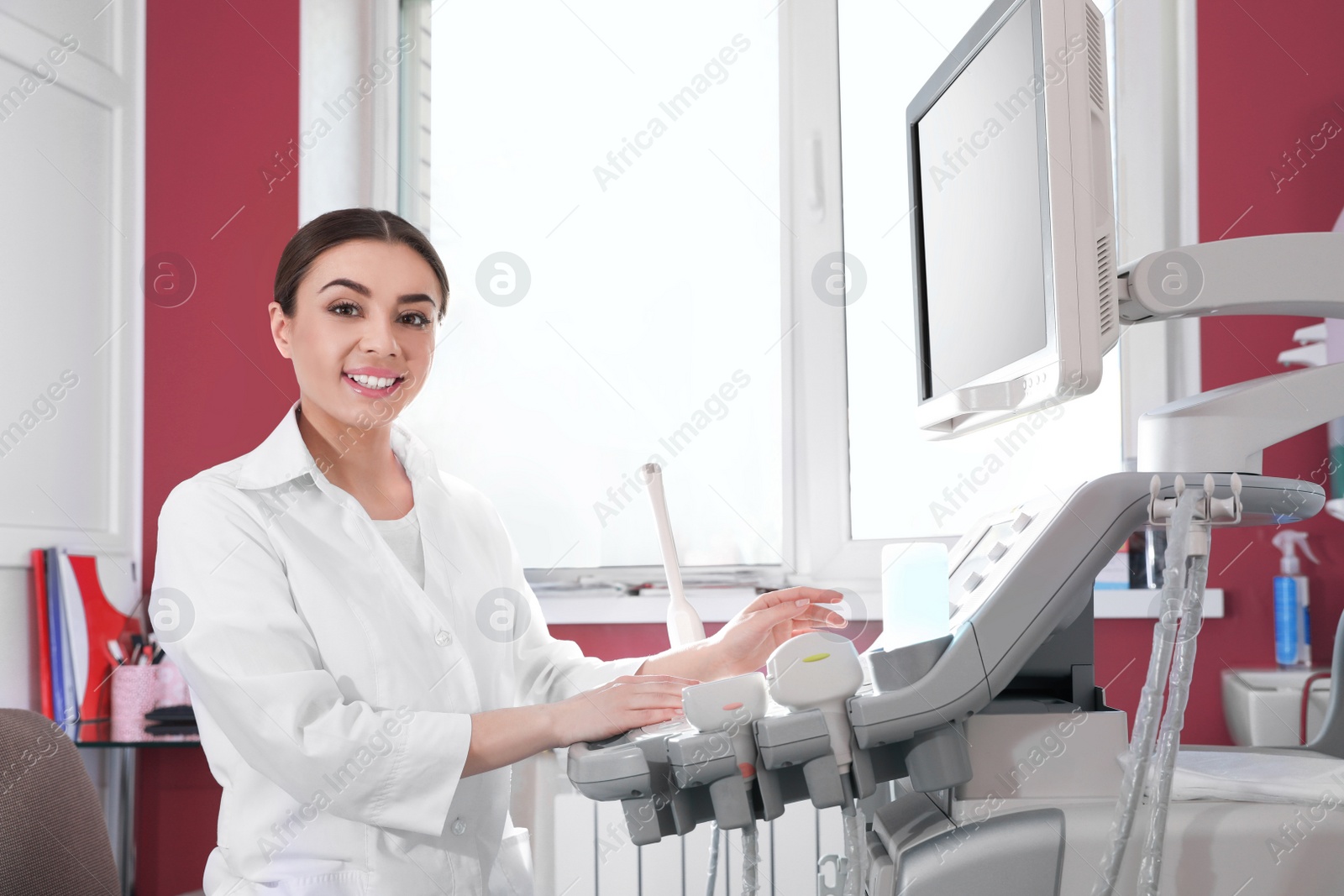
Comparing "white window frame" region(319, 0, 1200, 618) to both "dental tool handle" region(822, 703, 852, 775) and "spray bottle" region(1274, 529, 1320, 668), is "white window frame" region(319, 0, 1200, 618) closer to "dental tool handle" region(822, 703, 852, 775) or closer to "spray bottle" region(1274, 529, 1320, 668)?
"spray bottle" region(1274, 529, 1320, 668)

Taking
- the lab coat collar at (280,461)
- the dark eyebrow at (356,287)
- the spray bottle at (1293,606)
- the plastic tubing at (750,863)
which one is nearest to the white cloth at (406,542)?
the lab coat collar at (280,461)

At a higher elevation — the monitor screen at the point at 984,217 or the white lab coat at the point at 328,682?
the monitor screen at the point at 984,217

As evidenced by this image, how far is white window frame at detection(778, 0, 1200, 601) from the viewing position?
191cm

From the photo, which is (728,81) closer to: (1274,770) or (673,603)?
(673,603)

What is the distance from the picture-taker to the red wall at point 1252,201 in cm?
183

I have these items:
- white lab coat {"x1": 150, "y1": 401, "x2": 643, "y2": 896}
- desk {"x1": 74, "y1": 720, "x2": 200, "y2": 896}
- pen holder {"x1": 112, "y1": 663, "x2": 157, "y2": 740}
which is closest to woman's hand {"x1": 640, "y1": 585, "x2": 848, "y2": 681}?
white lab coat {"x1": 150, "y1": 401, "x2": 643, "y2": 896}

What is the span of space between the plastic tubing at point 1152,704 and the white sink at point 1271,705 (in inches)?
43.3

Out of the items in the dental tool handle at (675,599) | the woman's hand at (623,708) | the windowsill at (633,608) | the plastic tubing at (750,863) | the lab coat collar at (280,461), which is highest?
the lab coat collar at (280,461)

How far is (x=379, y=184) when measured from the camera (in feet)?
7.27

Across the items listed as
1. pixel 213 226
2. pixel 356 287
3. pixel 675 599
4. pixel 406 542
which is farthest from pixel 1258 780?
pixel 213 226

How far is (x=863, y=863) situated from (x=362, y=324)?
2.82 ft

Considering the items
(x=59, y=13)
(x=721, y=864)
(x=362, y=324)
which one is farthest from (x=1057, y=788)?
(x=59, y=13)

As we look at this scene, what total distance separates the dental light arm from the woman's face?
85 centimetres

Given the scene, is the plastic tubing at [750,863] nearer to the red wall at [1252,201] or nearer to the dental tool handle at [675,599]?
the dental tool handle at [675,599]
